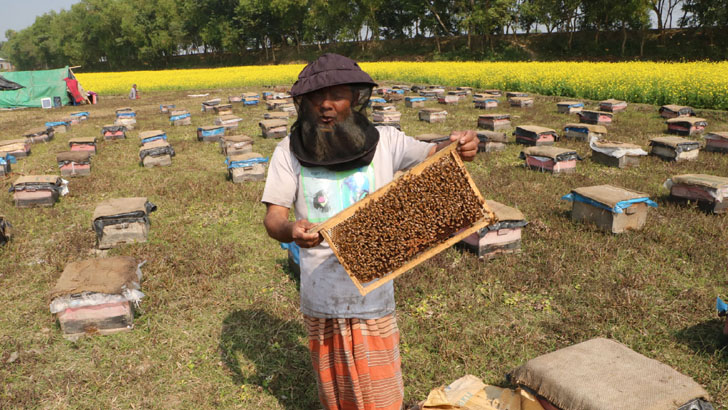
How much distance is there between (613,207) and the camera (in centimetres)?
607

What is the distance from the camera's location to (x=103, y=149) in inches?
551

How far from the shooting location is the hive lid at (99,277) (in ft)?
14.8

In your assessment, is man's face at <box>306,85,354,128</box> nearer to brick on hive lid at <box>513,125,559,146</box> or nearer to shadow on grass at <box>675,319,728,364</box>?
shadow on grass at <box>675,319,728,364</box>

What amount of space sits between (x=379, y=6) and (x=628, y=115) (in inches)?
1728

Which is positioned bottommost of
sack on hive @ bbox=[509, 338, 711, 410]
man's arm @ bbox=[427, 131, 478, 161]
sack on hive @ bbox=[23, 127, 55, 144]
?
sack on hive @ bbox=[509, 338, 711, 410]

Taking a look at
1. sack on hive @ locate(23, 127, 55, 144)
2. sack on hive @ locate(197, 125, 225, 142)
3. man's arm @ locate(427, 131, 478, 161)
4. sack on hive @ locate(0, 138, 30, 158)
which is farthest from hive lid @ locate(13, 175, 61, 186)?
man's arm @ locate(427, 131, 478, 161)

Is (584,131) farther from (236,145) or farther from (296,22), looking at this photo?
(296,22)

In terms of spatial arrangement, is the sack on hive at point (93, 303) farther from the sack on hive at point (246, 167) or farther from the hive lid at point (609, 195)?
the hive lid at point (609, 195)

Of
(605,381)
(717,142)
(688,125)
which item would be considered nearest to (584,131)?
(717,142)

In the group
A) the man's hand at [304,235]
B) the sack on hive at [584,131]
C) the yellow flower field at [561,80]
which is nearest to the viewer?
the man's hand at [304,235]

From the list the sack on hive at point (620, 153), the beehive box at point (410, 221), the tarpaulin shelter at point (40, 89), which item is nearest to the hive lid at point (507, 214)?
the beehive box at point (410, 221)

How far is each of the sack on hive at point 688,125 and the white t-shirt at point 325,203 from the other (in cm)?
1318

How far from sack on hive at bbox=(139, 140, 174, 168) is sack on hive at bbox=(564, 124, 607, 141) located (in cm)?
1085

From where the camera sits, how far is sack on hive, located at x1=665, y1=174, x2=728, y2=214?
22.0 ft
